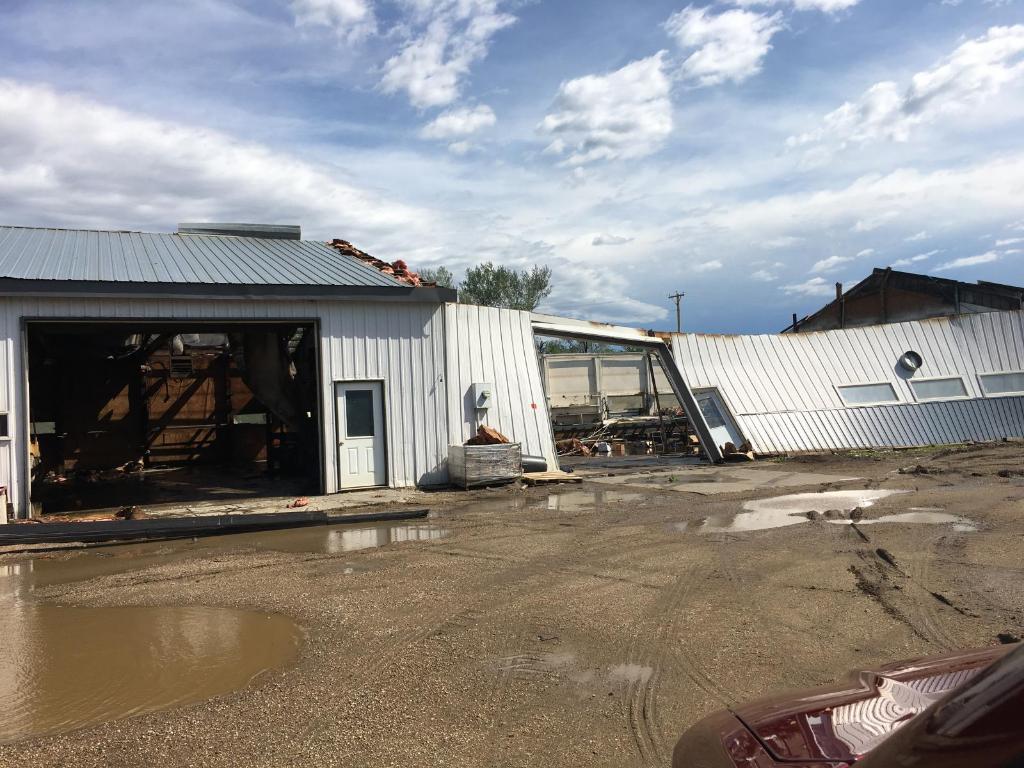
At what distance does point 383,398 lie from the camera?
15.1 meters

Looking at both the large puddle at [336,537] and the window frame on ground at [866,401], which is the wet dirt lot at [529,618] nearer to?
the large puddle at [336,537]

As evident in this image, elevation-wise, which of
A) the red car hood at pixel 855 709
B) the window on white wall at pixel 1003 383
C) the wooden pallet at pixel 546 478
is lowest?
the wooden pallet at pixel 546 478

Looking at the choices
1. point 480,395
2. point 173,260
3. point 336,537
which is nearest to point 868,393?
point 480,395

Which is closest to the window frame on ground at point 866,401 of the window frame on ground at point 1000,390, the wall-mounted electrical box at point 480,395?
the window frame on ground at point 1000,390

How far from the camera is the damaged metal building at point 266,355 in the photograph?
43.4 ft

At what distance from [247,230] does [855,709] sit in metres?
20.6

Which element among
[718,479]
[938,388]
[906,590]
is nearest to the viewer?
[906,590]

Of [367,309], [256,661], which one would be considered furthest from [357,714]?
[367,309]

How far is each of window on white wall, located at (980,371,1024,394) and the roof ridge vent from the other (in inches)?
802

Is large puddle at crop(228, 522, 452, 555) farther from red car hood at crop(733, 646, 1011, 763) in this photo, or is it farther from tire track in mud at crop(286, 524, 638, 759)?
red car hood at crop(733, 646, 1011, 763)

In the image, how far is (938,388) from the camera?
21188mm

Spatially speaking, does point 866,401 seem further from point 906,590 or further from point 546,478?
point 906,590

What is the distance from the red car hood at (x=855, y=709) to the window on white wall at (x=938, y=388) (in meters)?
21.1

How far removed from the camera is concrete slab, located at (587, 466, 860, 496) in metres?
14.1
